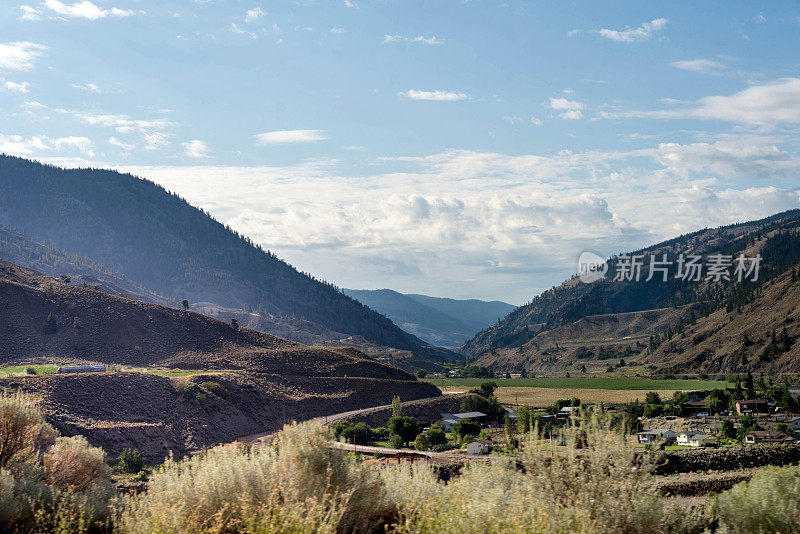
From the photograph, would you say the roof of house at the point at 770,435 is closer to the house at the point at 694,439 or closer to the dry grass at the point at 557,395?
the house at the point at 694,439

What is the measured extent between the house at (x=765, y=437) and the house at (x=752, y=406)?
23447mm

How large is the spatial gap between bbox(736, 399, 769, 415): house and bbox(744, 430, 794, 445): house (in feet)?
76.9

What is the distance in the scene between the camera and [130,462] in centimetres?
5097

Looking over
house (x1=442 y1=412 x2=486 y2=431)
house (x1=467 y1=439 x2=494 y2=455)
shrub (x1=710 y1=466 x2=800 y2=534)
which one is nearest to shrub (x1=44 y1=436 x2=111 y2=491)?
shrub (x1=710 y1=466 x2=800 y2=534)

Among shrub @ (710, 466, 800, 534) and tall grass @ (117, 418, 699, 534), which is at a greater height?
tall grass @ (117, 418, 699, 534)

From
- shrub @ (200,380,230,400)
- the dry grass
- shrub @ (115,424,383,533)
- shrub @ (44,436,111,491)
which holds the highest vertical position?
shrub @ (115,424,383,533)

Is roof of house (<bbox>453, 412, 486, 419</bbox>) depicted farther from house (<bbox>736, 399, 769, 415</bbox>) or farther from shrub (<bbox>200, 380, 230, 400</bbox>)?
house (<bbox>736, 399, 769, 415</bbox>)

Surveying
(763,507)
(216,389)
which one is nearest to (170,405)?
(216,389)

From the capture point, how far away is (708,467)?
44.3 m

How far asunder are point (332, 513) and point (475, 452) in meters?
46.9

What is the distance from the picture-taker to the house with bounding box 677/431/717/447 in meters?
62.5

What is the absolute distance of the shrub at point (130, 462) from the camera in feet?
165

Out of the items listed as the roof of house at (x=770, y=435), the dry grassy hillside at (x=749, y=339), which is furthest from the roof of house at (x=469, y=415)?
the dry grassy hillside at (x=749, y=339)

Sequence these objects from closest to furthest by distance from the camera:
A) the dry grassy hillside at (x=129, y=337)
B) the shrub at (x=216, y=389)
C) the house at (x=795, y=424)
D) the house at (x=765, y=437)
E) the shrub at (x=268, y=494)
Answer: the shrub at (x=268, y=494), the house at (x=765, y=437), the house at (x=795, y=424), the shrub at (x=216, y=389), the dry grassy hillside at (x=129, y=337)
